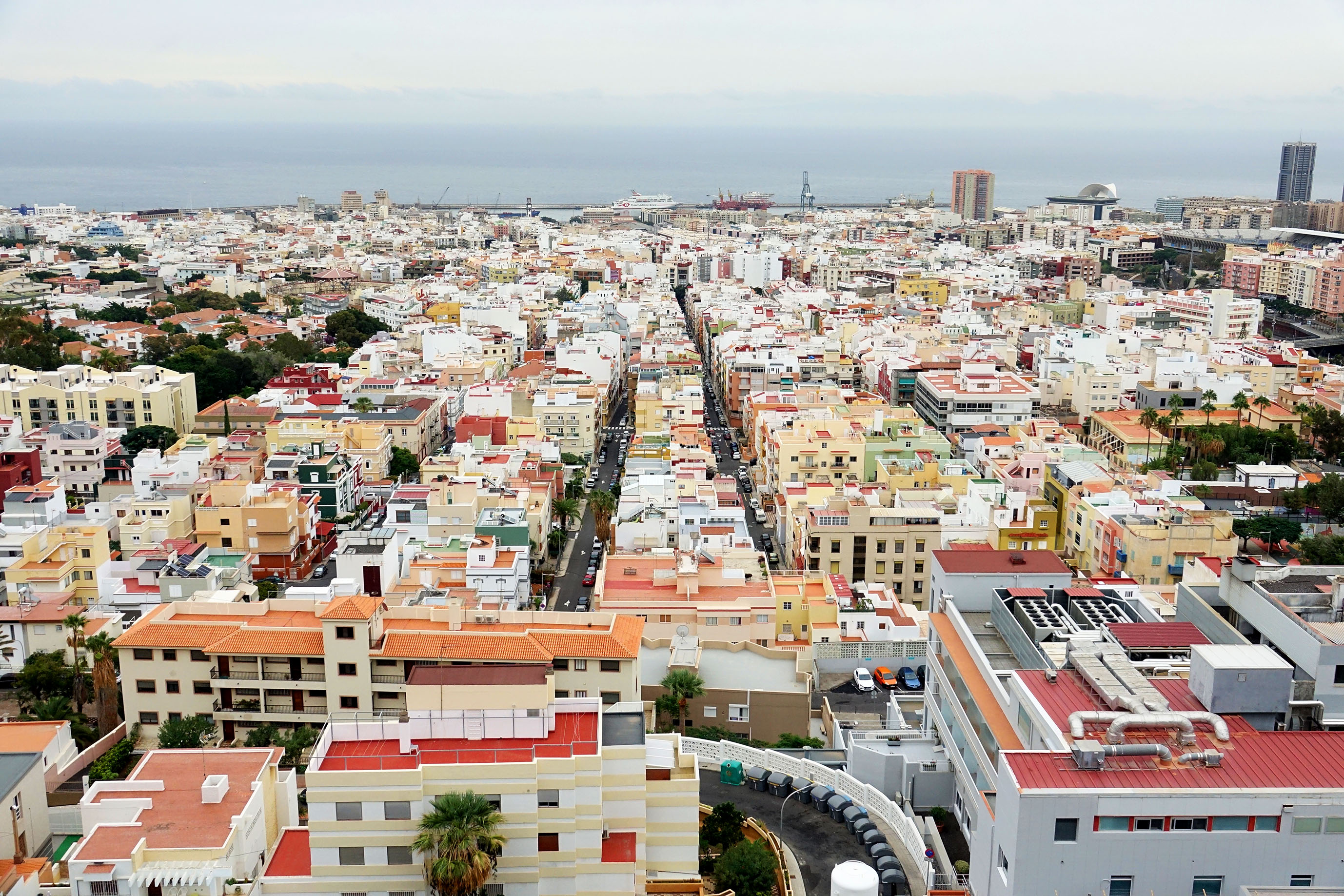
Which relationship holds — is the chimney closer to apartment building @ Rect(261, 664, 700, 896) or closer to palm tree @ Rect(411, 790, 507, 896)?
apartment building @ Rect(261, 664, 700, 896)

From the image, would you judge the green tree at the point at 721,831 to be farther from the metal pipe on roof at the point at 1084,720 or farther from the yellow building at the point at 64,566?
the yellow building at the point at 64,566

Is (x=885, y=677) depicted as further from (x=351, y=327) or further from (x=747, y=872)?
(x=351, y=327)

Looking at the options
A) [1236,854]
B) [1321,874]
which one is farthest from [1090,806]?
[1321,874]

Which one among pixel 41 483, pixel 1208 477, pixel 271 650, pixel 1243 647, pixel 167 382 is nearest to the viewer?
pixel 1243 647

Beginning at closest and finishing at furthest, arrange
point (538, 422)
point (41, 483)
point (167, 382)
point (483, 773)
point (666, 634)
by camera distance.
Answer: point (483, 773), point (666, 634), point (41, 483), point (538, 422), point (167, 382)

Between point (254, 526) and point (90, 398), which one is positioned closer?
point (254, 526)

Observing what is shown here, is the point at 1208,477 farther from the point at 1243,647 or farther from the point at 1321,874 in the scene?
the point at 1321,874

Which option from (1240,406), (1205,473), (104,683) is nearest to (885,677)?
(104,683)
